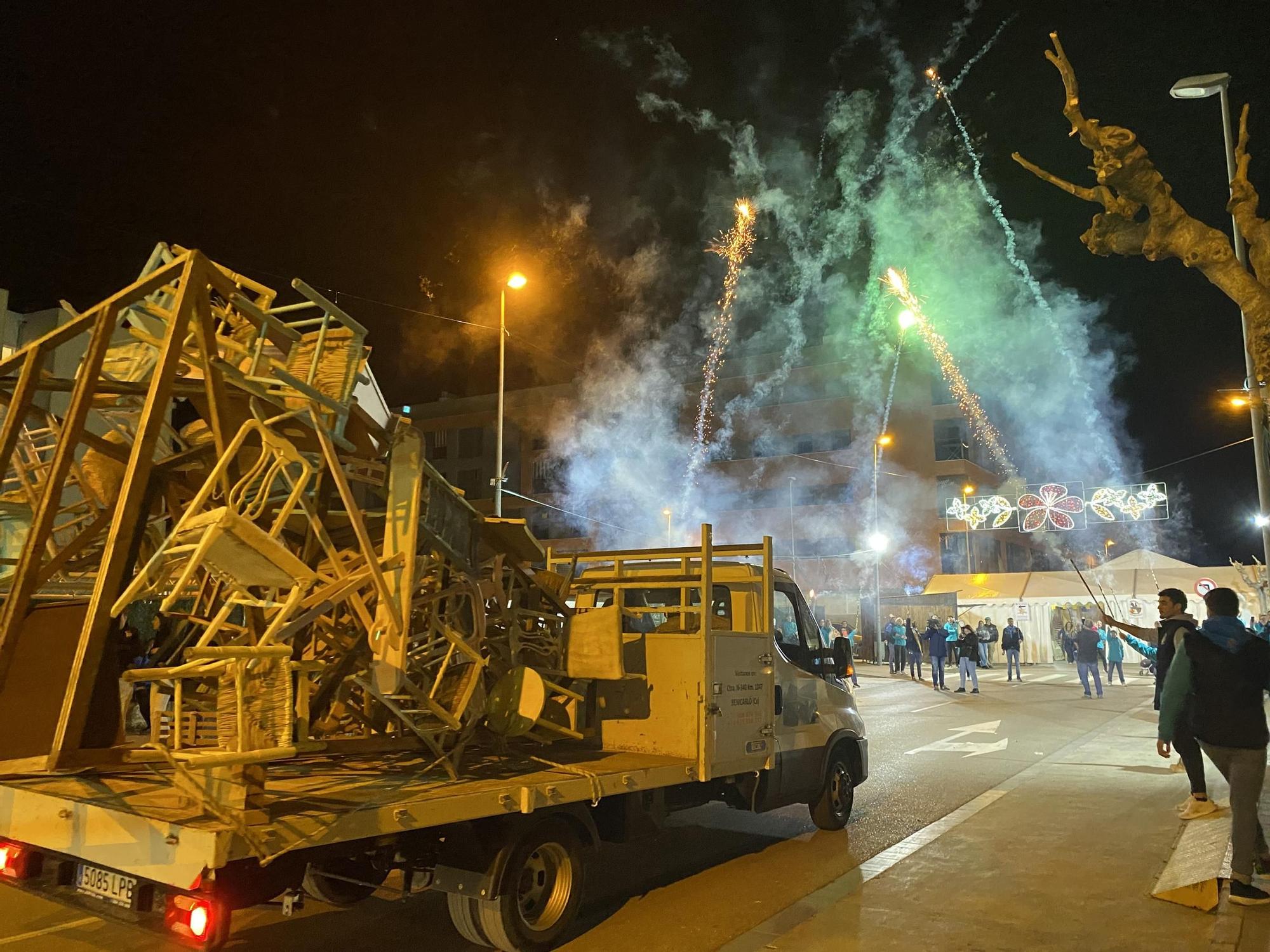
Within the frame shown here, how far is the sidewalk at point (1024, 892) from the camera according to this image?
16.2ft

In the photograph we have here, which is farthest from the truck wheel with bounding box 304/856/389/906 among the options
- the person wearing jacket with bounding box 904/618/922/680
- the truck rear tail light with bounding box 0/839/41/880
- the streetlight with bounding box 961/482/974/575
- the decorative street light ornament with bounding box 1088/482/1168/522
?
the streetlight with bounding box 961/482/974/575

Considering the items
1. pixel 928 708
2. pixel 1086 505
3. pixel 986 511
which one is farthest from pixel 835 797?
pixel 986 511

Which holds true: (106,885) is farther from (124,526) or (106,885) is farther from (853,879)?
(853,879)

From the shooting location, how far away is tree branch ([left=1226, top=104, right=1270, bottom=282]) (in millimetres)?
4480

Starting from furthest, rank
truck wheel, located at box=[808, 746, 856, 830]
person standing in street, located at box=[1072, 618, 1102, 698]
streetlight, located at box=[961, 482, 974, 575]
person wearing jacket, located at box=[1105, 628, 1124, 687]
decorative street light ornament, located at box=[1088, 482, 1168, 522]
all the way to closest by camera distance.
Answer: streetlight, located at box=[961, 482, 974, 575], decorative street light ornament, located at box=[1088, 482, 1168, 522], person wearing jacket, located at box=[1105, 628, 1124, 687], person standing in street, located at box=[1072, 618, 1102, 698], truck wheel, located at box=[808, 746, 856, 830]

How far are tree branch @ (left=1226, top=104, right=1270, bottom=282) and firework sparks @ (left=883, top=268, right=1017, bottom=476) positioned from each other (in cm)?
2490

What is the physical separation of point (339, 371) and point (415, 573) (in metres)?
1.33

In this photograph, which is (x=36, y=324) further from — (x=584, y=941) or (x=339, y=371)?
(x=584, y=941)

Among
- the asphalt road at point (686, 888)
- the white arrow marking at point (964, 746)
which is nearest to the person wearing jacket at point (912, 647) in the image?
the white arrow marking at point (964, 746)

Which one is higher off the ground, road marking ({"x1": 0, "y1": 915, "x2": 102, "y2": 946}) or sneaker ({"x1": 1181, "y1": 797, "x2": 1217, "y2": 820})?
sneaker ({"x1": 1181, "y1": 797, "x2": 1217, "y2": 820})

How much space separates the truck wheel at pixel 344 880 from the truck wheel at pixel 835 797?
4.04 m

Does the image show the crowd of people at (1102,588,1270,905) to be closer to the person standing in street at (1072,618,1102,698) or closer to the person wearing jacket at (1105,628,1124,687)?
the person standing in street at (1072,618,1102,698)

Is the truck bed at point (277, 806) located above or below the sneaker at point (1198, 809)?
above

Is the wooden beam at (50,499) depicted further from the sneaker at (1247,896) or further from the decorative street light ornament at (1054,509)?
the decorative street light ornament at (1054,509)
